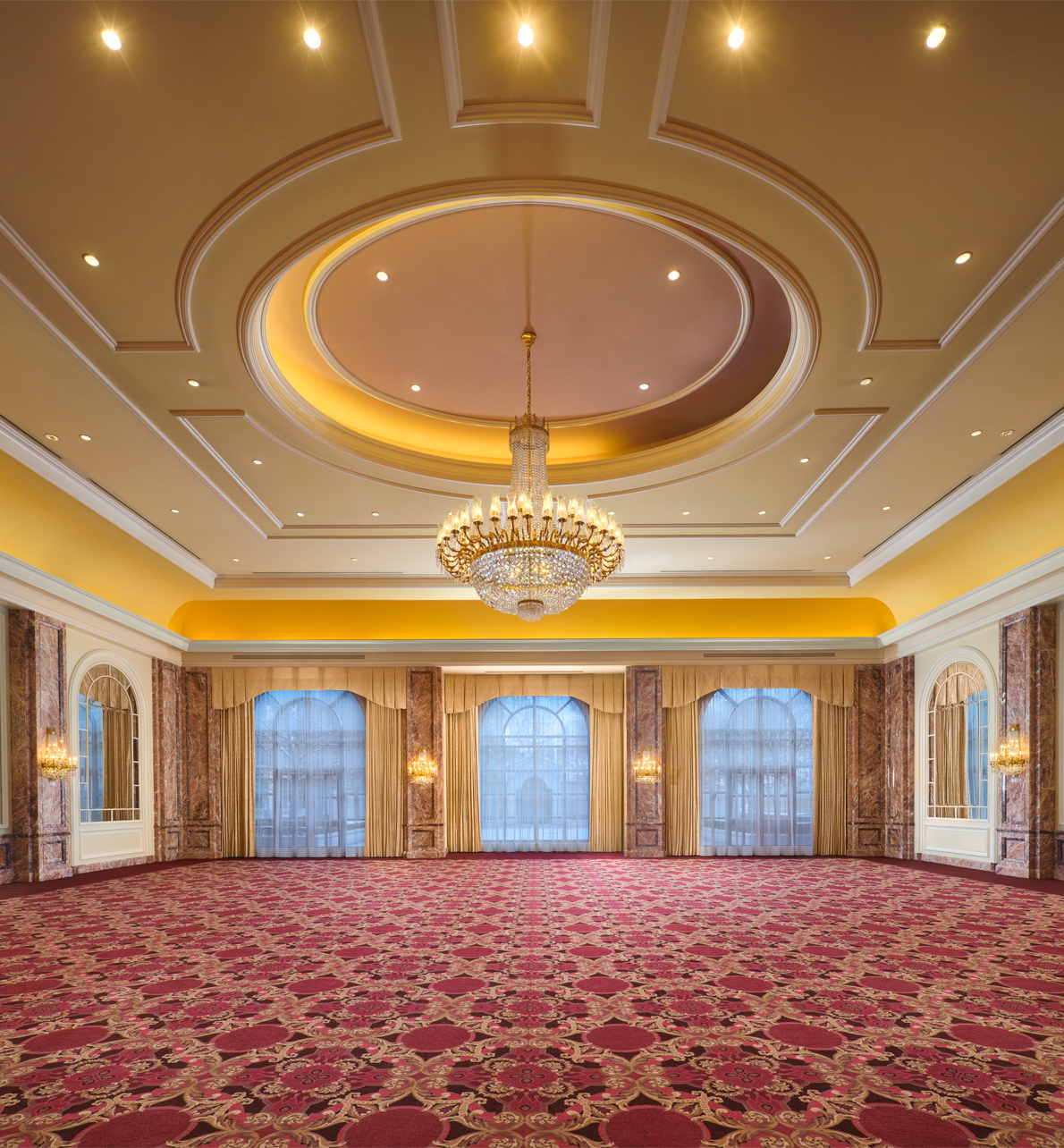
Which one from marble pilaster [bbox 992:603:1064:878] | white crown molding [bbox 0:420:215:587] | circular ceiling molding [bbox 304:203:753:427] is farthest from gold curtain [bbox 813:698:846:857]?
white crown molding [bbox 0:420:215:587]

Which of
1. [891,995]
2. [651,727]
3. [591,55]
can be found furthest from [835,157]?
[651,727]

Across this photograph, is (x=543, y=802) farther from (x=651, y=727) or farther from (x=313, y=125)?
Answer: (x=313, y=125)

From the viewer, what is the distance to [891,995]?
14.3ft

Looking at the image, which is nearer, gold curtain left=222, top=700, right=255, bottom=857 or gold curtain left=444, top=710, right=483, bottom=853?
gold curtain left=222, top=700, right=255, bottom=857

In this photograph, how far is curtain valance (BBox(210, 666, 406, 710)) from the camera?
1370 cm

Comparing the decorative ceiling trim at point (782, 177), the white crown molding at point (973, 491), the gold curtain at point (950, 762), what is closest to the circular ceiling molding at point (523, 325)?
the decorative ceiling trim at point (782, 177)

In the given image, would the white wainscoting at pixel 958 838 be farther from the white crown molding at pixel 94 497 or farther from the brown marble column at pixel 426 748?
the white crown molding at pixel 94 497

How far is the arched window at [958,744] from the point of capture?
10641 millimetres

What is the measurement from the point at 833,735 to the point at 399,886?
25.4 feet

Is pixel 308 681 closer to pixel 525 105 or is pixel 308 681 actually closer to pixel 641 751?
pixel 641 751

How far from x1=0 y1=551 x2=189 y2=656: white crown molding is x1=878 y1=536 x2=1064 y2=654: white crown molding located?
36.1ft

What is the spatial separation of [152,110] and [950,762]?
1171cm

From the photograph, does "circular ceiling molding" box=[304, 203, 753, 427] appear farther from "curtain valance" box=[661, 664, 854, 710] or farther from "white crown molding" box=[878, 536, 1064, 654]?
"curtain valance" box=[661, 664, 854, 710]

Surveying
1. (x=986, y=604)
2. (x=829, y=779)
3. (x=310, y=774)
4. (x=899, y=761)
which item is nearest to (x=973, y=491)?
(x=986, y=604)
